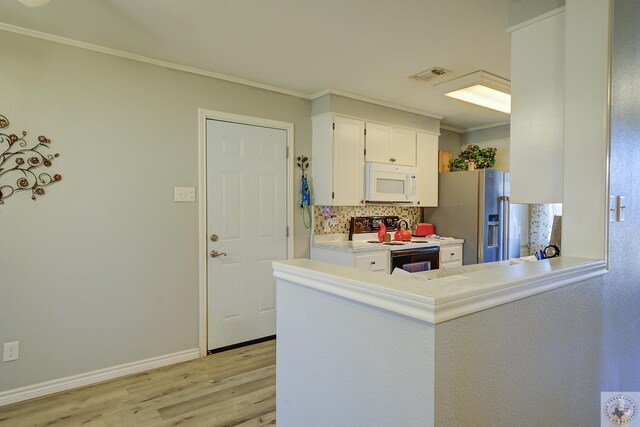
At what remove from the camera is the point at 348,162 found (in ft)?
12.0

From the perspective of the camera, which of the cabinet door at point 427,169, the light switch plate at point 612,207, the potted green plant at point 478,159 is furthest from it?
the potted green plant at point 478,159

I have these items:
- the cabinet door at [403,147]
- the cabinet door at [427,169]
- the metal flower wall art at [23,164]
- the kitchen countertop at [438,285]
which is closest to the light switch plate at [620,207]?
the kitchen countertop at [438,285]

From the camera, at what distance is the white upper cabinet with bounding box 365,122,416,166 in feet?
12.6

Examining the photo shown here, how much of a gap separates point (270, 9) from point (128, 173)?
5.09ft

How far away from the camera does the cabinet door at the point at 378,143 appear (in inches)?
151

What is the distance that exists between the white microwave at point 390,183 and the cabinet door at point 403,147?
82 millimetres

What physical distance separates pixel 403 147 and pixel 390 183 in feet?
1.54

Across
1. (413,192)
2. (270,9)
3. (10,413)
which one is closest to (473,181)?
(413,192)

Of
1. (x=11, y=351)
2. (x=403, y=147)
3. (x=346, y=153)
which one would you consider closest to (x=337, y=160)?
(x=346, y=153)

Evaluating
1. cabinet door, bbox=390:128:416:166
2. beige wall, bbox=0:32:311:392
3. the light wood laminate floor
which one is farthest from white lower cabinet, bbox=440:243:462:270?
beige wall, bbox=0:32:311:392

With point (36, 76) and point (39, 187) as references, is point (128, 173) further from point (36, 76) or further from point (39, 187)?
point (36, 76)

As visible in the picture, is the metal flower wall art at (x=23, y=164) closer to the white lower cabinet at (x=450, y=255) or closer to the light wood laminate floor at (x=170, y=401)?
the light wood laminate floor at (x=170, y=401)

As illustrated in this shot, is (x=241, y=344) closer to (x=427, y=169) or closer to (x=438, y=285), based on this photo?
(x=438, y=285)

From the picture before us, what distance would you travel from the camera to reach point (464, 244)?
423 centimetres
